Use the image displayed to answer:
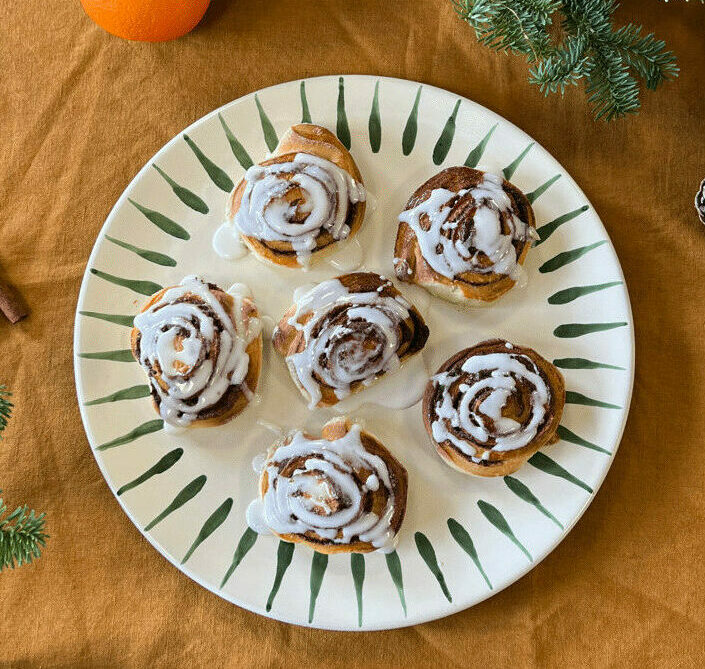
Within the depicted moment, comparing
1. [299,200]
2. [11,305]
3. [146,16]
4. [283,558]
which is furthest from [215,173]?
[283,558]

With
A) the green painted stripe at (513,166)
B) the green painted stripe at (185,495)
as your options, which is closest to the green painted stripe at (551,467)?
the green painted stripe at (513,166)

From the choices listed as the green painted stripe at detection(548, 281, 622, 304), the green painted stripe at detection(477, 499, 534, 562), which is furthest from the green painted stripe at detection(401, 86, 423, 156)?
the green painted stripe at detection(477, 499, 534, 562)

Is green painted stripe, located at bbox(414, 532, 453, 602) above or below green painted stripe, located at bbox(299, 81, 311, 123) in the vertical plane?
below

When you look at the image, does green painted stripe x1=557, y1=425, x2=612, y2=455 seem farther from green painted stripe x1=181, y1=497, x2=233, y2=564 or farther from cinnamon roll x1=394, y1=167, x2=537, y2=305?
green painted stripe x1=181, y1=497, x2=233, y2=564

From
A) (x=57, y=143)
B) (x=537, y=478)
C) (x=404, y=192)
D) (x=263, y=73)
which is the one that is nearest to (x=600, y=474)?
(x=537, y=478)

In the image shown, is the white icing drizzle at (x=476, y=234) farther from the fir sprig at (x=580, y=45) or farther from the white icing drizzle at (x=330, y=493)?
the white icing drizzle at (x=330, y=493)

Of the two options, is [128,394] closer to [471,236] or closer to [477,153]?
[471,236]
